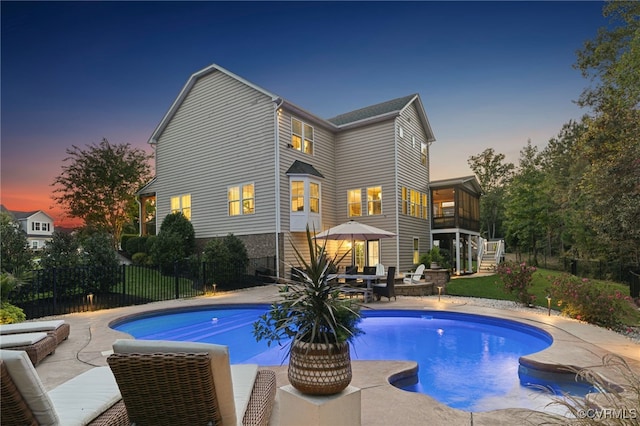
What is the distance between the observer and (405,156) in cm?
1864

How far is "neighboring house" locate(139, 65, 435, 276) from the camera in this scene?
652 inches

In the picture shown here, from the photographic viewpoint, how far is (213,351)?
222 centimetres

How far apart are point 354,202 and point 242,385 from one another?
1607cm

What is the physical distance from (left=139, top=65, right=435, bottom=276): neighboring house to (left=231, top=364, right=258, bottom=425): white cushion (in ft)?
39.8

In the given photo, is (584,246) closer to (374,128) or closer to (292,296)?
(374,128)

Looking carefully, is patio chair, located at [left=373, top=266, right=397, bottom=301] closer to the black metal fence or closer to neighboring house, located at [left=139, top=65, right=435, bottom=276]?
the black metal fence

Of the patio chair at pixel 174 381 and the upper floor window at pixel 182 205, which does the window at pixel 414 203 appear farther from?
the patio chair at pixel 174 381

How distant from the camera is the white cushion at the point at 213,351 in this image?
223 centimetres

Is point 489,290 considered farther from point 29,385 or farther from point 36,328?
point 29,385

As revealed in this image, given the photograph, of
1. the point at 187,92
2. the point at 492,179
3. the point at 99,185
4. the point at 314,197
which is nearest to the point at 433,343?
the point at 314,197

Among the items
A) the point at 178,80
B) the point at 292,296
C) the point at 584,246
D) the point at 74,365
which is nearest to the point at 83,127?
the point at 178,80

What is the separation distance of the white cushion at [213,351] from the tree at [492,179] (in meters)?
43.9

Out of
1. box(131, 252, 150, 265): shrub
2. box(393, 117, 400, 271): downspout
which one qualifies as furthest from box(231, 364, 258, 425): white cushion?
box(131, 252, 150, 265): shrub

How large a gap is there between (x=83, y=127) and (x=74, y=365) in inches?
738
